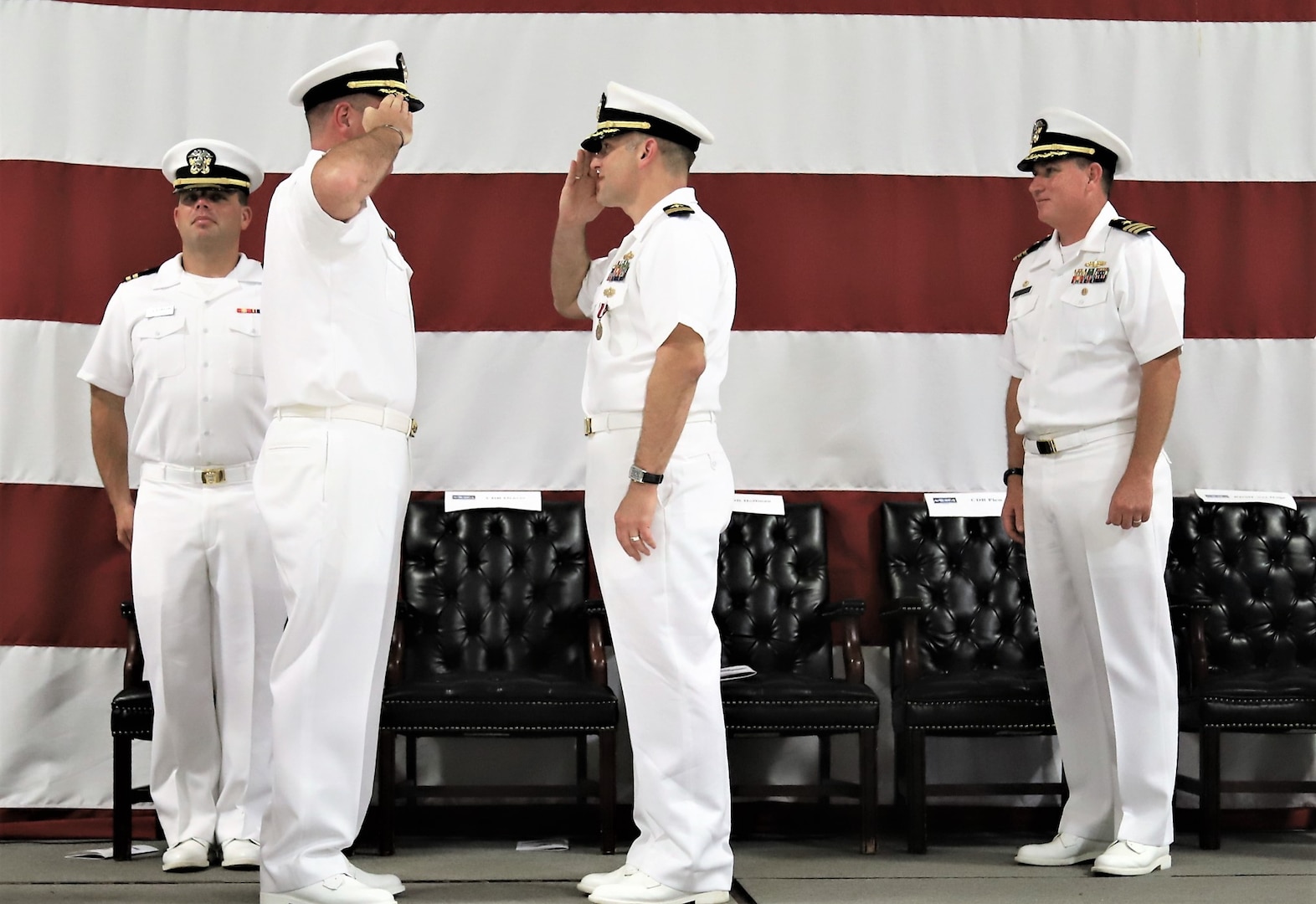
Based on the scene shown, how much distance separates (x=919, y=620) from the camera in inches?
157

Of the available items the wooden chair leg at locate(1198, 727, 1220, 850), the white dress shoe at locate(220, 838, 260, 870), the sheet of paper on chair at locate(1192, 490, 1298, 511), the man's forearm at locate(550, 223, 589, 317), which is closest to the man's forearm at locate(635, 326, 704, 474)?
the man's forearm at locate(550, 223, 589, 317)

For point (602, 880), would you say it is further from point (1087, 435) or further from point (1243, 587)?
point (1243, 587)

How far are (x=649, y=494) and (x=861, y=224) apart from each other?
181 cm

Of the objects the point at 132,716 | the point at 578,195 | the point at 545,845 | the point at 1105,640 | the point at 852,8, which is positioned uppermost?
the point at 852,8

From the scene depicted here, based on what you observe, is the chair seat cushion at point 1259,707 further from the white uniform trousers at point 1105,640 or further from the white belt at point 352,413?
the white belt at point 352,413

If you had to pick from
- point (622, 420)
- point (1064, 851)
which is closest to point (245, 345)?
point (622, 420)

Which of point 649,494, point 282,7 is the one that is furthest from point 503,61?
point 649,494

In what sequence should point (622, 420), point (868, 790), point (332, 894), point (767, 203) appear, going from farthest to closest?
point (767, 203) → point (868, 790) → point (622, 420) → point (332, 894)

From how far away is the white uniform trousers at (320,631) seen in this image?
106 inches

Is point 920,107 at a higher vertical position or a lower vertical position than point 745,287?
higher

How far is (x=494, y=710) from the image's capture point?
3.54 m

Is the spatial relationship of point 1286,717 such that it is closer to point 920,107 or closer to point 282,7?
point 920,107

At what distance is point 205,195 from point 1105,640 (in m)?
2.70

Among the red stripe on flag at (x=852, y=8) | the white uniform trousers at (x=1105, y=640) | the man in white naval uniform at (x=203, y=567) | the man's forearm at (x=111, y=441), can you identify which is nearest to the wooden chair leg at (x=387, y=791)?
the man in white naval uniform at (x=203, y=567)
